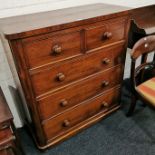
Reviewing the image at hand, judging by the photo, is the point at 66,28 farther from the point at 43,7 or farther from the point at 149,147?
the point at 149,147

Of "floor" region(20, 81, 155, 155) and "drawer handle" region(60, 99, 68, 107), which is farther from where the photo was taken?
"floor" region(20, 81, 155, 155)

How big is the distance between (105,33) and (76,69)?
33 cm

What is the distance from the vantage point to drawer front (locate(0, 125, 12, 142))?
90 centimetres

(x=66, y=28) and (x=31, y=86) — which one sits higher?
(x=66, y=28)

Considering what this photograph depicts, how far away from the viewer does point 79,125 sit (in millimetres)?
1596

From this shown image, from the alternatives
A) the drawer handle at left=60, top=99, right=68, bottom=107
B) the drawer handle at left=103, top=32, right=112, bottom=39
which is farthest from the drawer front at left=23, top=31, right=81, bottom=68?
the drawer handle at left=60, top=99, right=68, bottom=107

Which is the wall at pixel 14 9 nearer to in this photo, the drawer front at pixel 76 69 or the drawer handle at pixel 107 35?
the drawer front at pixel 76 69

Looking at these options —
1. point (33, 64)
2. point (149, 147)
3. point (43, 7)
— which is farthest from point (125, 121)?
point (43, 7)

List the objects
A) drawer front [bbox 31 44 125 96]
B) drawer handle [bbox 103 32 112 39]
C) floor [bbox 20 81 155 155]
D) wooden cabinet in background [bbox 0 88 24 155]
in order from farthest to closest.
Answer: floor [bbox 20 81 155 155] < drawer handle [bbox 103 32 112 39] < drawer front [bbox 31 44 125 96] < wooden cabinet in background [bbox 0 88 24 155]

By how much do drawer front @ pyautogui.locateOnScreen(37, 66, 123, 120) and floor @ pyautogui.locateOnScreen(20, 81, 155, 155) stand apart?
1.30 feet

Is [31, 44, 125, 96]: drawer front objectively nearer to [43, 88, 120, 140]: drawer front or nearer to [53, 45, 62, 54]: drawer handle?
[53, 45, 62, 54]: drawer handle

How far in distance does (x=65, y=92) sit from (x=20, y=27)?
56 cm

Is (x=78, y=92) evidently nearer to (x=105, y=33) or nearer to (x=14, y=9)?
(x=105, y=33)

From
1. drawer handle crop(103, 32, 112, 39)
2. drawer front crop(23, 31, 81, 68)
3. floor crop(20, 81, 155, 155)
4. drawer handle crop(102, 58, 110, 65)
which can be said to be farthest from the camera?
floor crop(20, 81, 155, 155)
